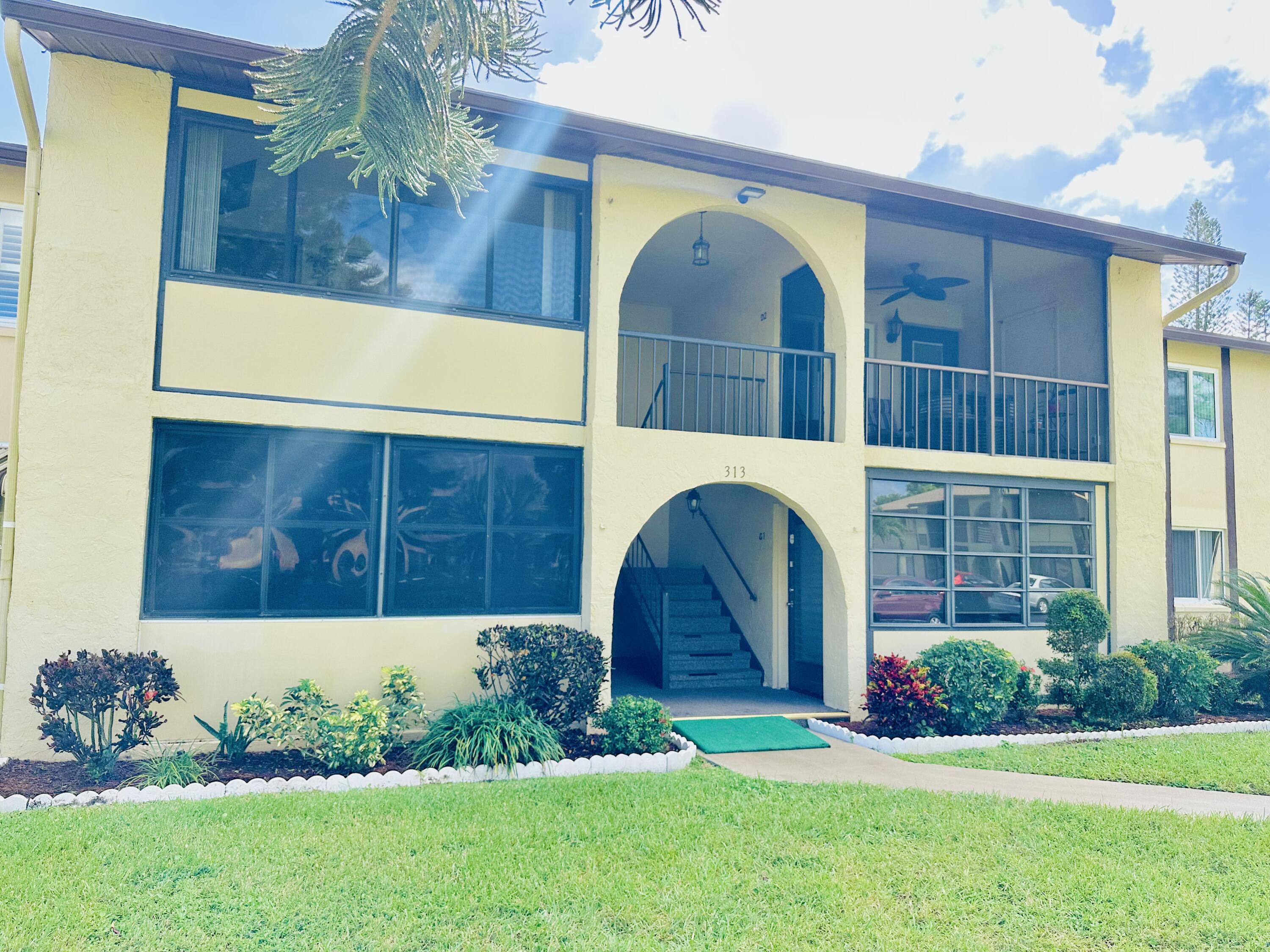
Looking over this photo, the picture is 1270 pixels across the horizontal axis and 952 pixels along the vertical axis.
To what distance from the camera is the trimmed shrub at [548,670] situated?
7.61 meters

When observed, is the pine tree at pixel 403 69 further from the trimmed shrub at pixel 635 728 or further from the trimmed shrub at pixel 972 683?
the trimmed shrub at pixel 972 683

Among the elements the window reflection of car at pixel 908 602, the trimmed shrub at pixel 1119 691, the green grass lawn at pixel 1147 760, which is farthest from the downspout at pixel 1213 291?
the green grass lawn at pixel 1147 760

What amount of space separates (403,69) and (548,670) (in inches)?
223

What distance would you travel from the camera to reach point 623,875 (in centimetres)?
477

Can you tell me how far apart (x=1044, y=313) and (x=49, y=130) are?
1193 centimetres

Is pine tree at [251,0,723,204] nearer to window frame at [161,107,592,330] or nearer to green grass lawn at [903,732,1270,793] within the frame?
window frame at [161,107,592,330]

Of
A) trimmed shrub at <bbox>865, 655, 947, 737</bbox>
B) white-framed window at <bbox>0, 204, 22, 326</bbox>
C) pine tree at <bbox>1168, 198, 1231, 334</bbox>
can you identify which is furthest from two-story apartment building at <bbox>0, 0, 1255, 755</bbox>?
pine tree at <bbox>1168, 198, 1231, 334</bbox>

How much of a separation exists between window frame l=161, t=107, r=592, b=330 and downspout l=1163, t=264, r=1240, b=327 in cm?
747

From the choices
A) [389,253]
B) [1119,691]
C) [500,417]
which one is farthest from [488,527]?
[1119,691]

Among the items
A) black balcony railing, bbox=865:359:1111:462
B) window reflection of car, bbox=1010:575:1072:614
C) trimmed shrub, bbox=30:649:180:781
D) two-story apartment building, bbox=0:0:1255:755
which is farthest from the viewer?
black balcony railing, bbox=865:359:1111:462

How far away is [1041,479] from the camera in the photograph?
424 inches

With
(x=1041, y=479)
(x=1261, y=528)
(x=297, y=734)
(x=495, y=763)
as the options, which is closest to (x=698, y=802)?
(x=495, y=763)

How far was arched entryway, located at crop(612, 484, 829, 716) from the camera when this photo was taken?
10305 millimetres

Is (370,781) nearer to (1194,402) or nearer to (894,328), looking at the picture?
(894,328)
